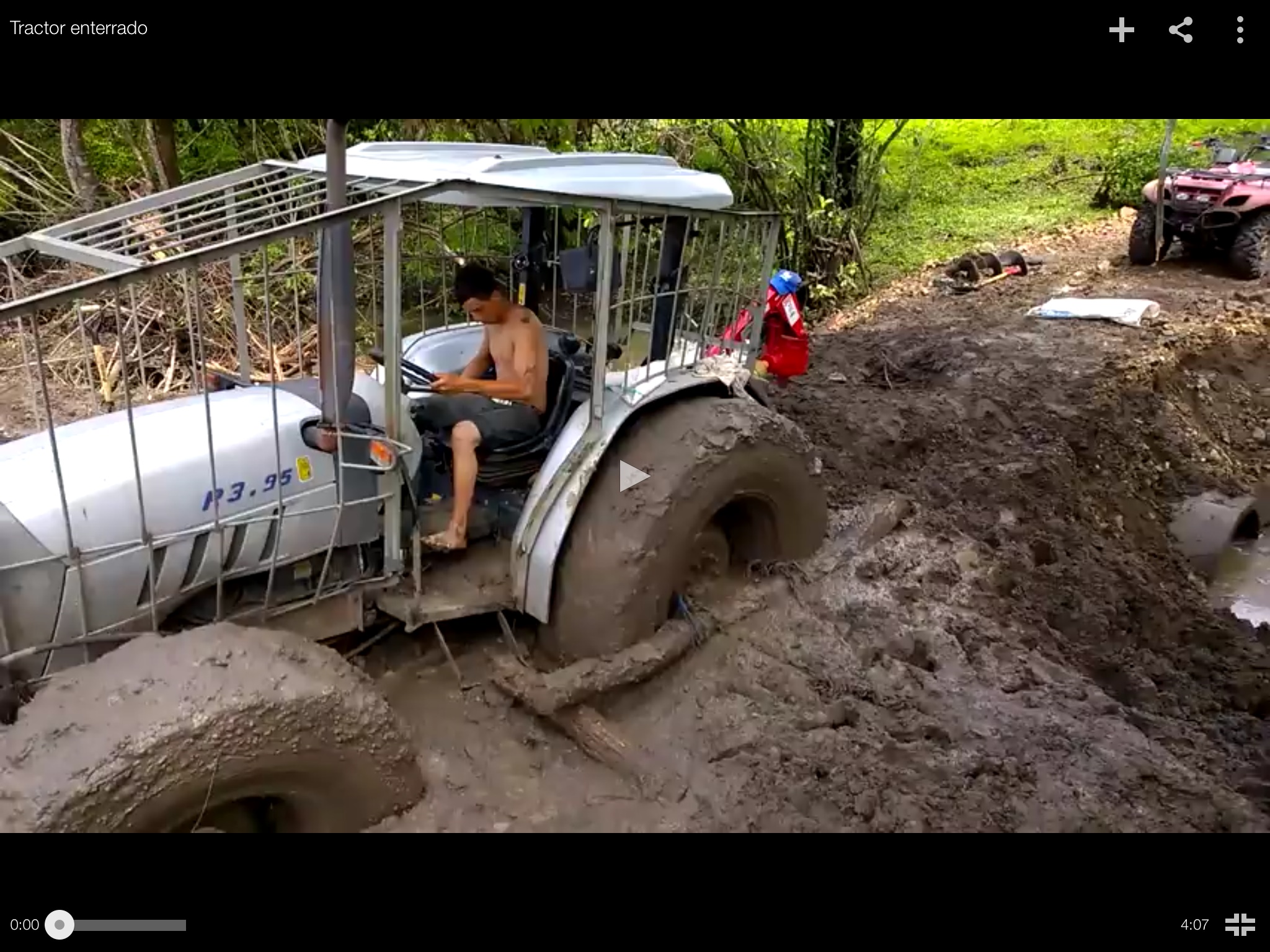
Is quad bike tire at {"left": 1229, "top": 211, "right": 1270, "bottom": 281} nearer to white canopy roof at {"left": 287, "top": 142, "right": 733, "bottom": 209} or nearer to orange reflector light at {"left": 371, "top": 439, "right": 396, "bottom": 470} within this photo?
white canopy roof at {"left": 287, "top": 142, "right": 733, "bottom": 209}

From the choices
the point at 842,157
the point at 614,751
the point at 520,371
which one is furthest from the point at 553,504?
the point at 842,157

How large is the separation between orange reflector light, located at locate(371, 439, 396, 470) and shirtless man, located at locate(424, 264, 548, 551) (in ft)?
1.48

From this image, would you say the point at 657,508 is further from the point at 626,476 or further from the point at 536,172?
the point at 536,172

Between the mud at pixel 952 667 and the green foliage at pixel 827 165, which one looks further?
the green foliage at pixel 827 165

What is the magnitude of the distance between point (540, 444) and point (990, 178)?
13326 mm

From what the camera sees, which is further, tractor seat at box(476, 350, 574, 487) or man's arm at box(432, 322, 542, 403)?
tractor seat at box(476, 350, 574, 487)

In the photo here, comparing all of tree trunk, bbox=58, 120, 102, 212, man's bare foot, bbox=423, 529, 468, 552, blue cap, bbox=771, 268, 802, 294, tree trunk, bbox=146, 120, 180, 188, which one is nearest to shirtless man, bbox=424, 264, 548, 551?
man's bare foot, bbox=423, 529, 468, 552

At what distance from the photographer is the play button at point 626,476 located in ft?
12.0

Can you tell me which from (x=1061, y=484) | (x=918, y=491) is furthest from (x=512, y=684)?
(x=1061, y=484)

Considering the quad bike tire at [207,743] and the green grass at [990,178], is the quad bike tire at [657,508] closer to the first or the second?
the quad bike tire at [207,743]

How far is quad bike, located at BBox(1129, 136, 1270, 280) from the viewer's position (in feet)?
32.8

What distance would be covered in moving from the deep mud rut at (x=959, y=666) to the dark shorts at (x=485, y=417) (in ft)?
2.74

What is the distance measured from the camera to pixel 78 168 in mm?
7828

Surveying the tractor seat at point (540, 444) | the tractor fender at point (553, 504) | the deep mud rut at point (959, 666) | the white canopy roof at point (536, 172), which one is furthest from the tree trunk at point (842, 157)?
the tractor fender at point (553, 504)
